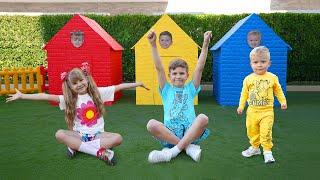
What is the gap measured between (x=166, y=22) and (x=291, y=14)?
12.9 feet

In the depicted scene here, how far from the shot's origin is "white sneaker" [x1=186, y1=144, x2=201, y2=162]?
12.5 ft

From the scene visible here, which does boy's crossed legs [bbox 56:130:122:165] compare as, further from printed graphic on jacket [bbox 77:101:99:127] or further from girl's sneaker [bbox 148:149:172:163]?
girl's sneaker [bbox 148:149:172:163]

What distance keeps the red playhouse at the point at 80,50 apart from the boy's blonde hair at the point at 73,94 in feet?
10.6

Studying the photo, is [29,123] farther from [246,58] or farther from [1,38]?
[1,38]

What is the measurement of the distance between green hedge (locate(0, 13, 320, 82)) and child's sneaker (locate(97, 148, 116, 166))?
20.4 feet

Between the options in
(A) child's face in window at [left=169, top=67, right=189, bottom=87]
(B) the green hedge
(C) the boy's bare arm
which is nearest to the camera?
(C) the boy's bare arm

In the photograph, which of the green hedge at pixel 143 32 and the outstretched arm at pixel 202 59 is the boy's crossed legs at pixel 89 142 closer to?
the outstretched arm at pixel 202 59

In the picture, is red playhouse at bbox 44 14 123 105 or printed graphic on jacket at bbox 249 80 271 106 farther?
red playhouse at bbox 44 14 123 105

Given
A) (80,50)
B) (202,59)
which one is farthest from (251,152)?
(80,50)

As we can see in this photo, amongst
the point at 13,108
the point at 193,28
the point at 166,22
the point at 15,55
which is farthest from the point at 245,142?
the point at 15,55

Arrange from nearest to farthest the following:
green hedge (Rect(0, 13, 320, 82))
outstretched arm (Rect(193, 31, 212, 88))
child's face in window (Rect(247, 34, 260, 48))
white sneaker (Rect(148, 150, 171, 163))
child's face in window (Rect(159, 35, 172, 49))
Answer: outstretched arm (Rect(193, 31, 212, 88))
white sneaker (Rect(148, 150, 171, 163))
child's face in window (Rect(247, 34, 260, 48))
child's face in window (Rect(159, 35, 172, 49))
green hedge (Rect(0, 13, 320, 82))

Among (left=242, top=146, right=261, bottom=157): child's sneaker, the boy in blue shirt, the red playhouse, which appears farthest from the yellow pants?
the red playhouse

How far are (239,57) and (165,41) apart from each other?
4.49 feet

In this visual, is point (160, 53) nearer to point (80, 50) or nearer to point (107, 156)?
point (80, 50)
